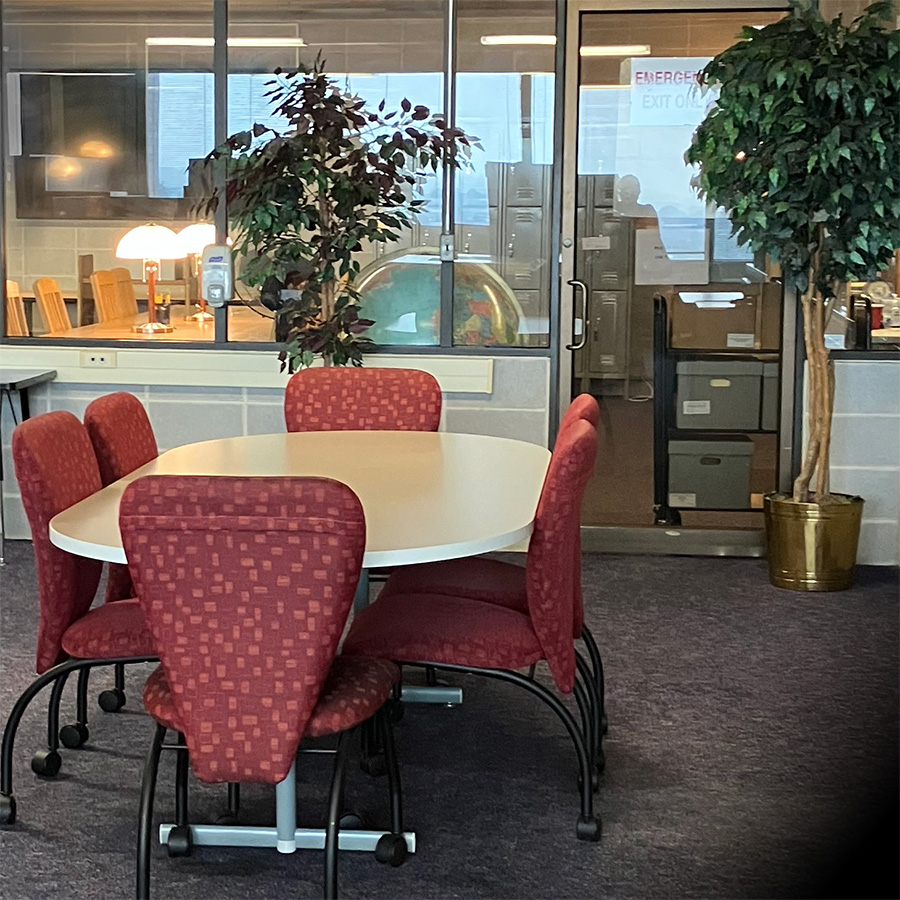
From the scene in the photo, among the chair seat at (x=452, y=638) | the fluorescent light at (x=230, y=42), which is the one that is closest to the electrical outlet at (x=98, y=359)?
the fluorescent light at (x=230, y=42)

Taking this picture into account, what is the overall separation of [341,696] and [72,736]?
50.6 inches

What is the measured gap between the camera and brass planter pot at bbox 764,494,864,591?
4.93 meters

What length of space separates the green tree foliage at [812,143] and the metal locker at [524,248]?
A: 2.92ft

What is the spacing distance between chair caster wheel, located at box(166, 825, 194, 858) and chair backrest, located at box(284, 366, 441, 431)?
165 cm

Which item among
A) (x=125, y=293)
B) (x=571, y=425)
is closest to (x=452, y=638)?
(x=571, y=425)

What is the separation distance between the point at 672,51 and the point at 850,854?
214 inches

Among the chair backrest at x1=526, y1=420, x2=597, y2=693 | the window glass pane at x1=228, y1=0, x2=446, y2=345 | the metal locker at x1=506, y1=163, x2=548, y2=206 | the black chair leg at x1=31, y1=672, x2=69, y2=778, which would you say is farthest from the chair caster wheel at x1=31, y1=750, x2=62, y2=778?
the metal locker at x1=506, y1=163, x2=548, y2=206

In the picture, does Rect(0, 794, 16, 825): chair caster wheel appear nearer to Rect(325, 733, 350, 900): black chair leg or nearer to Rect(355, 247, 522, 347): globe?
Rect(325, 733, 350, 900): black chair leg

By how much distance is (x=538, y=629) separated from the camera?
2684mm

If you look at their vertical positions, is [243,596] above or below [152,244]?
below

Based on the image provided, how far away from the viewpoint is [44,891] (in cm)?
252

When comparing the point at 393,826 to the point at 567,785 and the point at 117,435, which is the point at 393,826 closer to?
the point at 567,785

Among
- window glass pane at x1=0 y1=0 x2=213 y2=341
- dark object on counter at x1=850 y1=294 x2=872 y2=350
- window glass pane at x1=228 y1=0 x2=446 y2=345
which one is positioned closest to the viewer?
dark object on counter at x1=850 y1=294 x2=872 y2=350

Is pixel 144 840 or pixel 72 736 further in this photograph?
pixel 72 736
